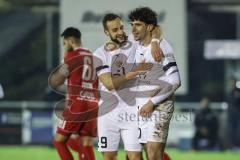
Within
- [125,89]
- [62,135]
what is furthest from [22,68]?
[125,89]

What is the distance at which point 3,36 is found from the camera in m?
22.0

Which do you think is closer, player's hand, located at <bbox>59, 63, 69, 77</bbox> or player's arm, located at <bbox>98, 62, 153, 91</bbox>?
player's arm, located at <bbox>98, 62, 153, 91</bbox>

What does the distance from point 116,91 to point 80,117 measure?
88.5 inches

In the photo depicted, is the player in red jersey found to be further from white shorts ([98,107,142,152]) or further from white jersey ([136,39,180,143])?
white jersey ([136,39,180,143])

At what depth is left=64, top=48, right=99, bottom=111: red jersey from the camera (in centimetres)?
1298

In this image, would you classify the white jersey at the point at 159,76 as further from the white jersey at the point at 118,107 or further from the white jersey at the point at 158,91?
the white jersey at the point at 118,107

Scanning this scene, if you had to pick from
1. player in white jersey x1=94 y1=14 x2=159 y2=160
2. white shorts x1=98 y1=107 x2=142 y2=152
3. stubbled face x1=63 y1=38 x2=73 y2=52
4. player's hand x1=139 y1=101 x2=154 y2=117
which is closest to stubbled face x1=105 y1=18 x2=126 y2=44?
player in white jersey x1=94 y1=14 x2=159 y2=160

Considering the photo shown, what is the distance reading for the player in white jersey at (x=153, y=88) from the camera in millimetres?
10195

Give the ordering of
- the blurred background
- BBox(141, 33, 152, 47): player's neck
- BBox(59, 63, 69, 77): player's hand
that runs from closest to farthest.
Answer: BBox(141, 33, 152, 47): player's neck, BBox(59, 63, 69, 77): player's hand, the blurred background

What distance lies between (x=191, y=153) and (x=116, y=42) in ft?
30.2

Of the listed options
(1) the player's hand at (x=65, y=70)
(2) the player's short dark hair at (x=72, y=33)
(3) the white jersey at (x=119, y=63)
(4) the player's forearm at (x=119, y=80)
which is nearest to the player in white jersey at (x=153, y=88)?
(4) the player's forearm at (x=119, y=80)

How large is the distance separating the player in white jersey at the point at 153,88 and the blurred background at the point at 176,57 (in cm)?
Answer: 982

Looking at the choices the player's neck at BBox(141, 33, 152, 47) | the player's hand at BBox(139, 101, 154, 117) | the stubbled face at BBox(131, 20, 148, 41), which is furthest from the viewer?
the player's neck at BBox(141, 33, 152, 47)

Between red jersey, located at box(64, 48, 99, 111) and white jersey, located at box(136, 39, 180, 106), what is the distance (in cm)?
242
